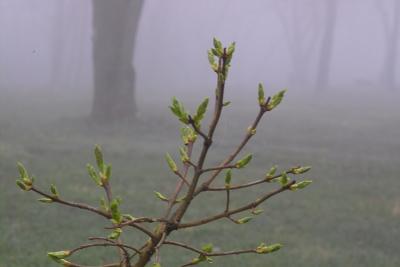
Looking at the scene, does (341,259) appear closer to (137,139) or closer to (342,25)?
(137,139)

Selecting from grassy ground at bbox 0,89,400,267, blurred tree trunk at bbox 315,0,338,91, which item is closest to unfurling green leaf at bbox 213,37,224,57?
grassy ground at bbox 0,89,400,267

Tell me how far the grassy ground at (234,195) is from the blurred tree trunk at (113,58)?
1.01 metres

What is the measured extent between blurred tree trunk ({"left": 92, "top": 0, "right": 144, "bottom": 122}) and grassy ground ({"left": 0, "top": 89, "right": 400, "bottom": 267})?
1.01m

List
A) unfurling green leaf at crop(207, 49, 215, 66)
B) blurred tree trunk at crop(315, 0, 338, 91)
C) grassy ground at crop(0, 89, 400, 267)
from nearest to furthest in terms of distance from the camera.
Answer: unfurling green leaf at crop(207, 49, 215, 66) → grassy ground at crop(0, 89, 400, 267) → blurred tree trunk at crop(315, 0, 338, 91)

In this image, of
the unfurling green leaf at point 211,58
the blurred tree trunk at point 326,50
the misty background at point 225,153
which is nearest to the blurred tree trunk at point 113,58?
the misty background at point 225,153

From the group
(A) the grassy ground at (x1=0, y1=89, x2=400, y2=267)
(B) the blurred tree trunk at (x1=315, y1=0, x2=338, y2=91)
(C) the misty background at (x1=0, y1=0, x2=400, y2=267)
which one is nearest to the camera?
(A) the grassy ground at (x1=0, y1=89, x2=400, y2=267)

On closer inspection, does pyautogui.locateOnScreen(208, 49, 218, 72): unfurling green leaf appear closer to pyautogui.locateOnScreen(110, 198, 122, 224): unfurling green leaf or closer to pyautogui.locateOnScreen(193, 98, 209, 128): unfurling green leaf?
pyautogui.locateOnScreen(193, 98, 209, 128): unfurling green leaf

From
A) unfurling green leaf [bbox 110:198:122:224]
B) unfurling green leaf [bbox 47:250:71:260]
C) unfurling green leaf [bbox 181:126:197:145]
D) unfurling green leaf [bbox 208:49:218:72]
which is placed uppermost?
unfurling green leaf [bbox 208:49:218:72]

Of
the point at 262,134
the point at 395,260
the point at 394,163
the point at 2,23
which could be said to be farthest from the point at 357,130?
the point at 2,23

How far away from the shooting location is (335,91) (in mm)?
44688

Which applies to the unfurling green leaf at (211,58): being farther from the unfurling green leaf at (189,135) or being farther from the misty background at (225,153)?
the misty background at (225,153)

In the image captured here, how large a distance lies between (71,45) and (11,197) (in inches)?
1761

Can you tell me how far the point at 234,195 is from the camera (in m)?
11.3

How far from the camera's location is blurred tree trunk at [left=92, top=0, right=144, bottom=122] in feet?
71.9
